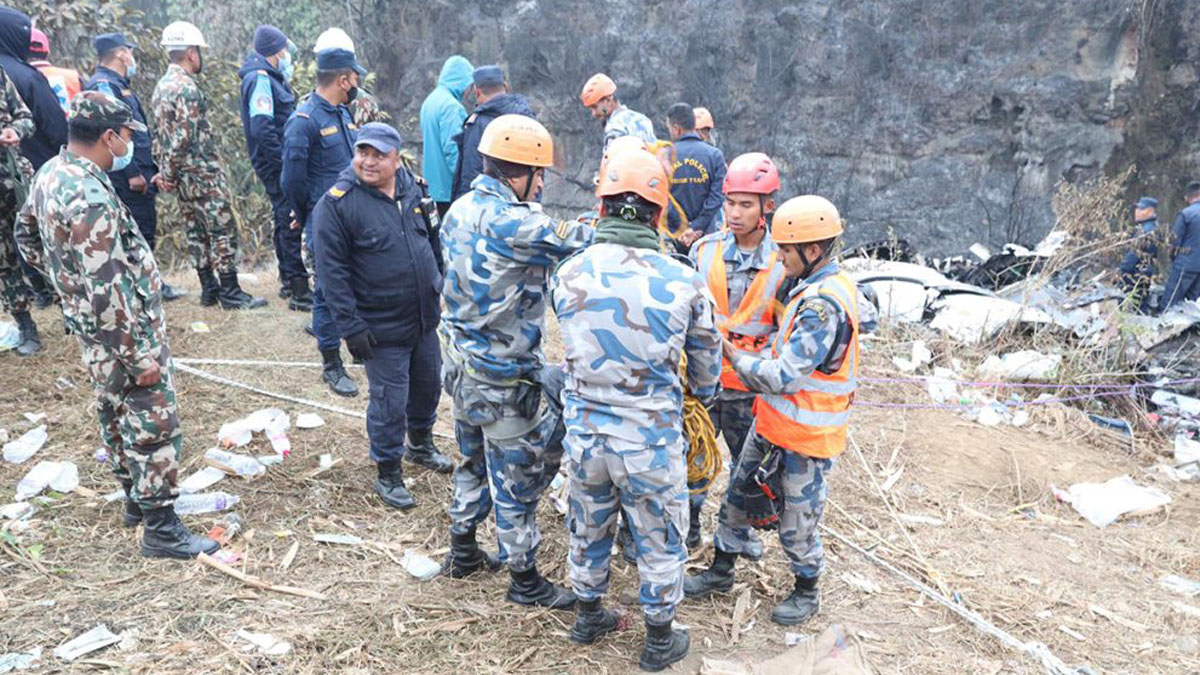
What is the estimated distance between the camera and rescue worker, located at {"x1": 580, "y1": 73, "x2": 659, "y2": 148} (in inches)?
255

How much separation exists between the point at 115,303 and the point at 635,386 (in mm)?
2366

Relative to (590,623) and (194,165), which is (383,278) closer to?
(590,623)

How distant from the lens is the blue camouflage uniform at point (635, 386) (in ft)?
9.62

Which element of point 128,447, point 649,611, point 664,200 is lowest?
point 649,611

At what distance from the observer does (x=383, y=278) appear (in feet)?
13.6

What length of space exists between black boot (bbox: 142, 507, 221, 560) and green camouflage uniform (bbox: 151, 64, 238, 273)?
336cm

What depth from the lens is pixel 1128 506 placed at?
546cm

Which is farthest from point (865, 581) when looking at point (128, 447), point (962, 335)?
point (962, 335)

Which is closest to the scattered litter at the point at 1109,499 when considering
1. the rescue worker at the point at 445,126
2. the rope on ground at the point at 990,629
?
the rope on ground at the point at 990,629

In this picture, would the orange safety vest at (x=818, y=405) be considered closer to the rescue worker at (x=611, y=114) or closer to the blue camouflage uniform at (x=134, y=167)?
the rescue worker at (x=611, y=114)

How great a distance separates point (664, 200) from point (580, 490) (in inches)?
46.9

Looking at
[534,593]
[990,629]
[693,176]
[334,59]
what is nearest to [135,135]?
[334,59]

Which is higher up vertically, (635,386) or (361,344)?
(635,386)

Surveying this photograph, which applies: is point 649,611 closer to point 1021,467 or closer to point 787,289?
point 787,289
